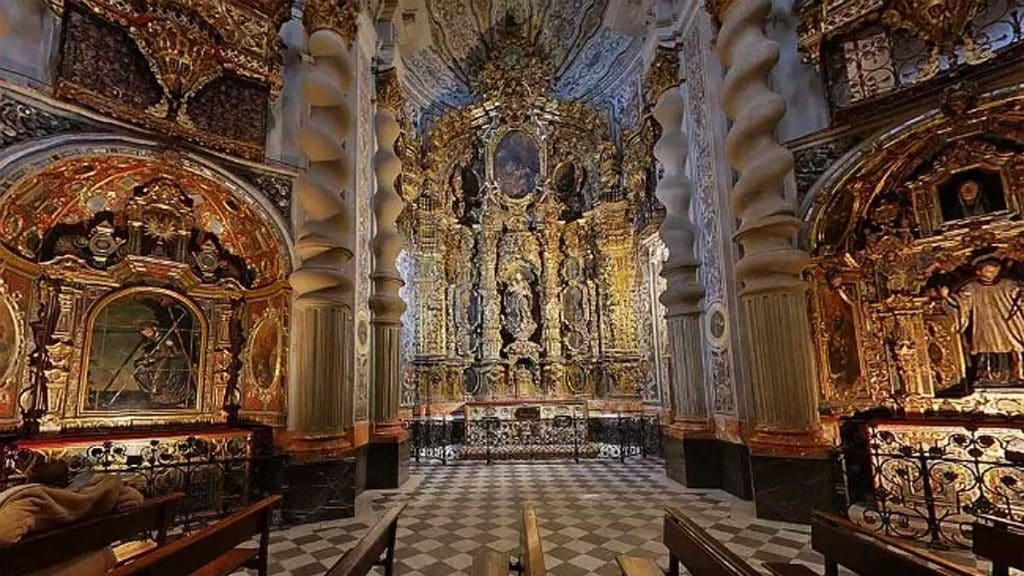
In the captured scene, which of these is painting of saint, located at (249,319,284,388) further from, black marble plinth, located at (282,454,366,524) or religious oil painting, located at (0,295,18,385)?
religious oil painting, located at (0,295,18,385)

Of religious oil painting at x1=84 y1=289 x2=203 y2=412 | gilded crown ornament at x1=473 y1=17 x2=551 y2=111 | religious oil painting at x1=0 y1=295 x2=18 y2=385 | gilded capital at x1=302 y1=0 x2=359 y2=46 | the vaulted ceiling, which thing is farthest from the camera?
gilded crown ornament at x1=473 y1=17 x2=551 y2=111

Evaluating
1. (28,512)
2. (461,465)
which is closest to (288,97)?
(28,512)

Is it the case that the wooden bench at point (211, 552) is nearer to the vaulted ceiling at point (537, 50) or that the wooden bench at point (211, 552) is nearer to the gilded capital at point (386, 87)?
the gilded capital at point (386, 87)

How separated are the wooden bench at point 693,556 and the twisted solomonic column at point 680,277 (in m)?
4.42

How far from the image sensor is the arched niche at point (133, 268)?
16.5 ft

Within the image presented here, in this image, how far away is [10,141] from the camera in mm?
4336

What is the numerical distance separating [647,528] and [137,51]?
7426mm

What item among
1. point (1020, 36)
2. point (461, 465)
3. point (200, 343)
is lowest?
point (461, 465)

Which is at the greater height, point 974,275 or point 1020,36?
point 1020,36

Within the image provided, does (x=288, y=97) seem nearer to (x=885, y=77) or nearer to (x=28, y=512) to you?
(x=28, y=512)

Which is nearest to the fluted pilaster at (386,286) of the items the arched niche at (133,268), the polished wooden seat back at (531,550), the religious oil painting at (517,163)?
the arched niche at (133,268)

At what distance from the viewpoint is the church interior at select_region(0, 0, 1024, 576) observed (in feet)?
15.4

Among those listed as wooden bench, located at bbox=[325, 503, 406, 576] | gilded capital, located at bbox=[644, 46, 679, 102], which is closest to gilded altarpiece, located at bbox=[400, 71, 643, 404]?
gilded capital, located at bbox=[644, 46, 679, 102]

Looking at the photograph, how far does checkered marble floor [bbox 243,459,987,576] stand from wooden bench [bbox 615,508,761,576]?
1305 millimetres
